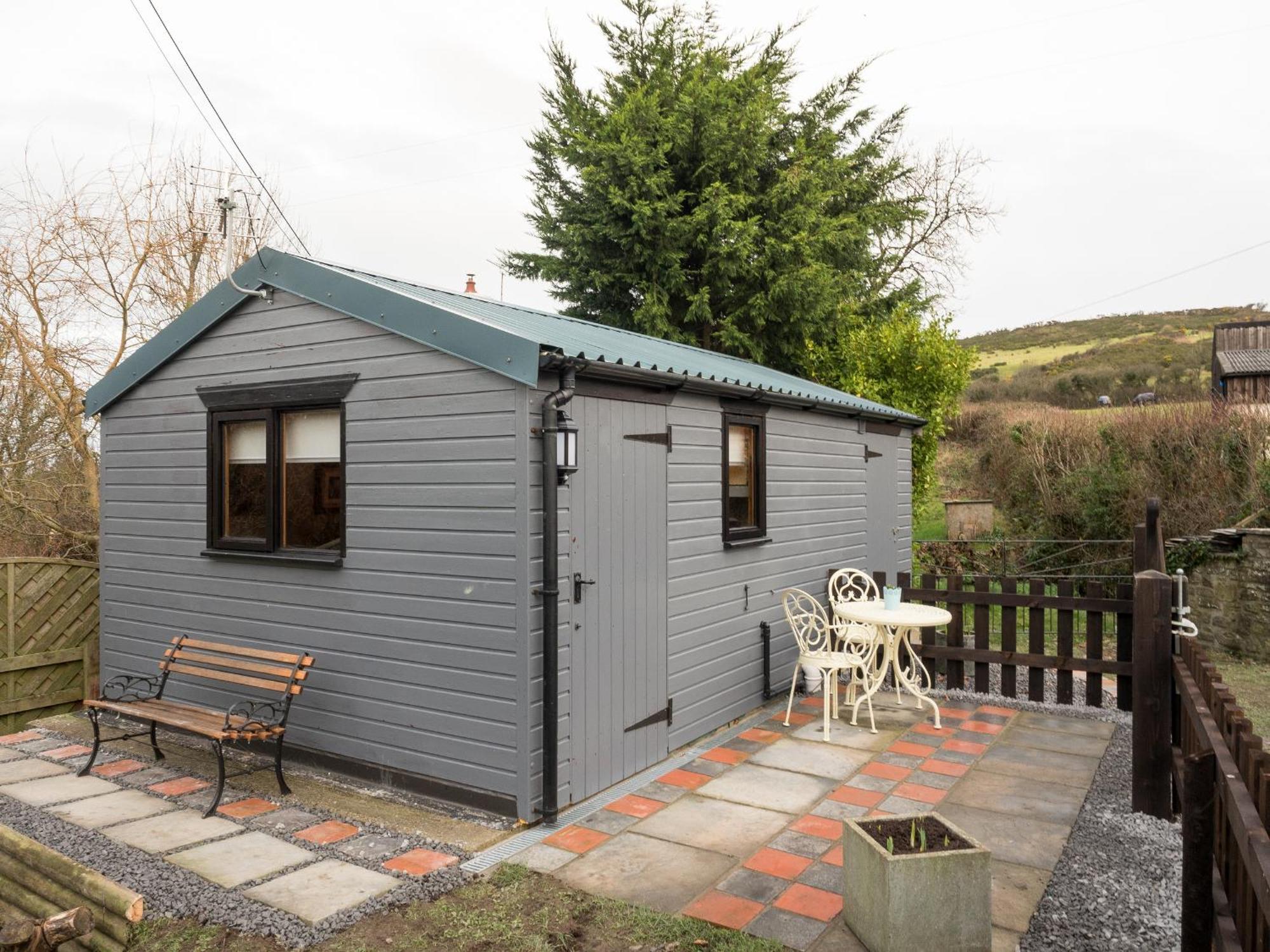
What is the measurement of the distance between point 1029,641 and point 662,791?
139 inches

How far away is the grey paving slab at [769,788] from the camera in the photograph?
4.46 meters

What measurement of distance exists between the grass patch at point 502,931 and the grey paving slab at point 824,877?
0.55m

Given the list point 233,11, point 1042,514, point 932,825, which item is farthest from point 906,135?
point 932,825

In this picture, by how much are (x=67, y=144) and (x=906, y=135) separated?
56.8 ft

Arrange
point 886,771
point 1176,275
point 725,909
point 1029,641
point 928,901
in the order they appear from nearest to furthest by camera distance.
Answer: point 928,901 → point 725,909 → point 886,771 → point 1029,641 → point 1176,275

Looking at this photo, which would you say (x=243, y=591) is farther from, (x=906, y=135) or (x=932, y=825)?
(x=906, y=135)

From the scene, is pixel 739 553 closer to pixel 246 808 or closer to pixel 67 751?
pixel 246 808

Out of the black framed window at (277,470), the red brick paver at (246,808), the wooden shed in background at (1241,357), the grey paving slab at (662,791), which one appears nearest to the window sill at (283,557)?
the black framed window at (277,470)

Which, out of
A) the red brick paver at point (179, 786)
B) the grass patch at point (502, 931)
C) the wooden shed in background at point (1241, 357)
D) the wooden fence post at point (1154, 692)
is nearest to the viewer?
the grass patch at point (502, 931)

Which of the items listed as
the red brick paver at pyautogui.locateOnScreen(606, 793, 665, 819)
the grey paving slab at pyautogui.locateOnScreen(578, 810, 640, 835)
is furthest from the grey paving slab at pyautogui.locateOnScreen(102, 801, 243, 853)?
the red brick paver at pyautogui.locateOnScreen(606, 793, 665, 819)

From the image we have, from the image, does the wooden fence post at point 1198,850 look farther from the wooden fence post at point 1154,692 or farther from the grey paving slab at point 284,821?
the grey paving slab at point 284,821

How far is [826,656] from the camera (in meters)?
5.74

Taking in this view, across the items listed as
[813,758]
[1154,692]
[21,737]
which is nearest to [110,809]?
[21,737]

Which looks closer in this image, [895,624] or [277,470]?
[277,470]
